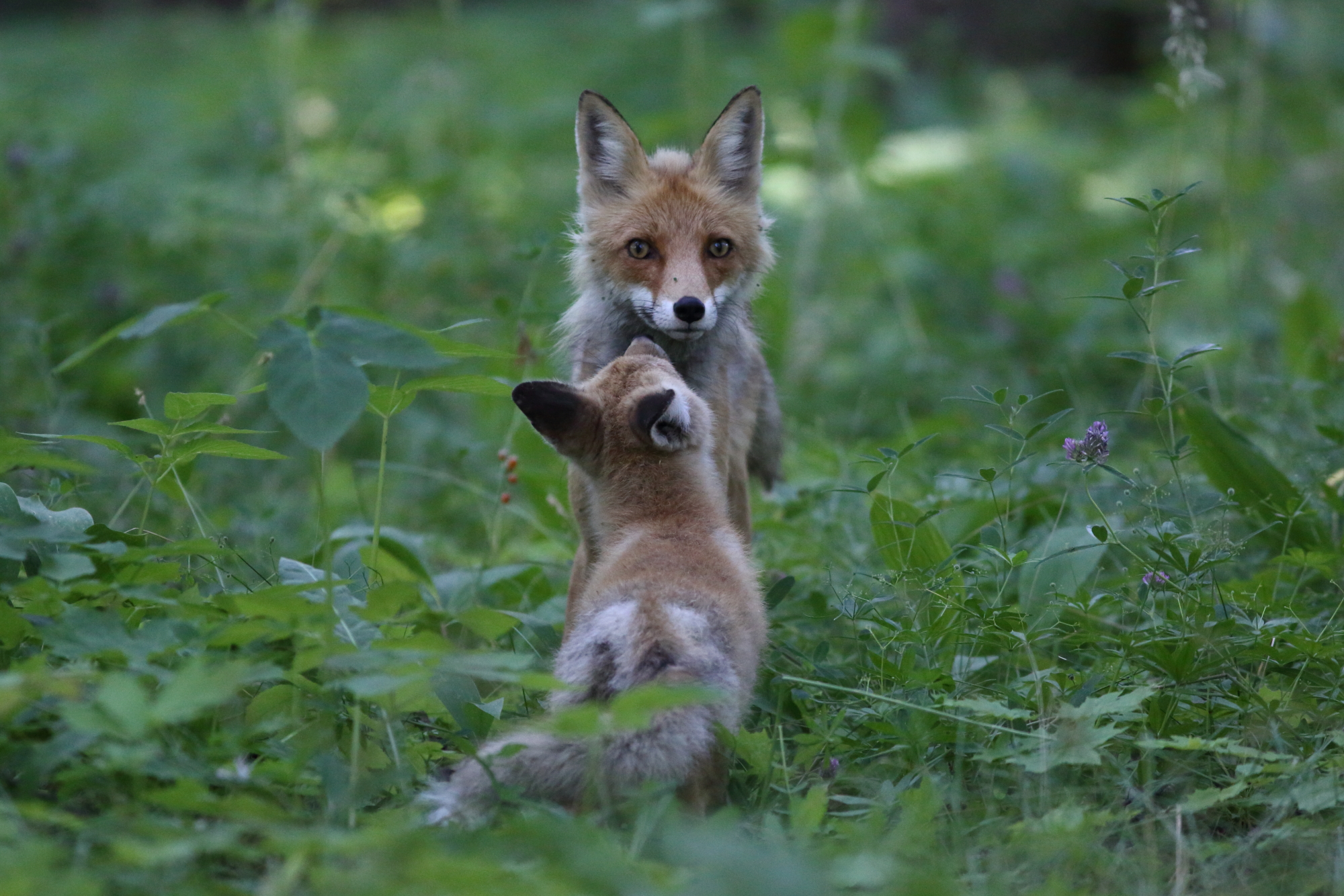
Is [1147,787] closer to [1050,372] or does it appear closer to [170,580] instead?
[170,580]

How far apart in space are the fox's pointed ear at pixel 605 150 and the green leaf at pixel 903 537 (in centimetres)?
188

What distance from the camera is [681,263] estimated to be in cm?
482

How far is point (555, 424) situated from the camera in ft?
13.1

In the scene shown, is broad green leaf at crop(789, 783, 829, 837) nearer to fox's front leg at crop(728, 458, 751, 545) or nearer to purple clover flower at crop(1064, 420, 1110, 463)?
purple clover flower at crop(1064, 420, 1110, 463)

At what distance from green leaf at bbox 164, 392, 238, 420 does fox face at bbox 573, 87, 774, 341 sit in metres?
1.79

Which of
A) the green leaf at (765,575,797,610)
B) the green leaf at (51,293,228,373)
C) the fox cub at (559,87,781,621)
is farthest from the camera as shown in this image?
the fox cub at (559,87,781,621)

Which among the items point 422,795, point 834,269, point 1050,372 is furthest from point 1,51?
point 422,795

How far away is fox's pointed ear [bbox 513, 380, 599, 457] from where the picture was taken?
3.89 meters

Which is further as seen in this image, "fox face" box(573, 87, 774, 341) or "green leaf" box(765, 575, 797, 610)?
"fox face" box(573, 87, 774, 341)

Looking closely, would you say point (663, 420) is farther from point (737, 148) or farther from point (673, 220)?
point (737, 148)

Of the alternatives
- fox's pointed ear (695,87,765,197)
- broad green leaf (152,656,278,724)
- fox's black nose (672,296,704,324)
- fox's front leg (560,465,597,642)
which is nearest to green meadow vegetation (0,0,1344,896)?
broad green leaf (152,656,278,724)

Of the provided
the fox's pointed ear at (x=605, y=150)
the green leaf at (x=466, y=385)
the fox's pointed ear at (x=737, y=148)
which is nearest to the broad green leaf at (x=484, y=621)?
the green leaf at (x=466, y=385)

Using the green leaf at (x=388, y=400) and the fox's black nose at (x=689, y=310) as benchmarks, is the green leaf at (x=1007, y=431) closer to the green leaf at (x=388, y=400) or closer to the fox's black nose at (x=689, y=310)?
the fox's black nose at (x=689, y=310)

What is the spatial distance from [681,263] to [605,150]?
2.63 ft
